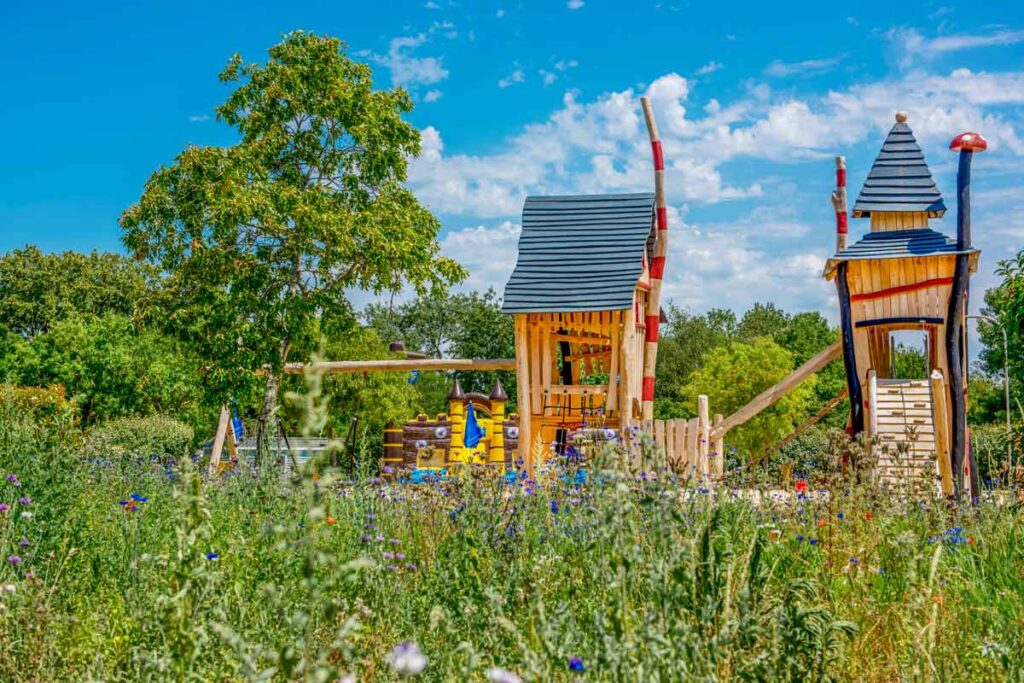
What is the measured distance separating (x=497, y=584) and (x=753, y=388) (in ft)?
119

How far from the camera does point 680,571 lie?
339 centimetres

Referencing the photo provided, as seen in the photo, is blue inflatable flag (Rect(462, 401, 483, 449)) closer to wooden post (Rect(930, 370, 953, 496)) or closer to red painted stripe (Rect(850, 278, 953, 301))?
red painted stripe (Rect(850, 278, 953, 301))

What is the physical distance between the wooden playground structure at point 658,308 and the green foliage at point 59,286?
2618 centimetres

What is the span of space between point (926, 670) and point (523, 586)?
1788 millimetres

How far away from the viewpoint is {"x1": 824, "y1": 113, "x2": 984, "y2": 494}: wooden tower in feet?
44.5

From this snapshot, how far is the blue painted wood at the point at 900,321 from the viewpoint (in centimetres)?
1388

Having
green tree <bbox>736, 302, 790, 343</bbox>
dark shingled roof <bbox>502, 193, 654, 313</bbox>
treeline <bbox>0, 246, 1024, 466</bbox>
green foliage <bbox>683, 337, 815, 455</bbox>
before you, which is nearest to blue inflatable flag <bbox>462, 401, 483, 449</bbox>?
treeline <bbox>0, 246, 1024, 466</bbox>

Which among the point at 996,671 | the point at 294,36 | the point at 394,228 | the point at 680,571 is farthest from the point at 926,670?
the point at 294,36

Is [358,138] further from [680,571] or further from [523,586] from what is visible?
[680,571]

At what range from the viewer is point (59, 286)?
41406 mm

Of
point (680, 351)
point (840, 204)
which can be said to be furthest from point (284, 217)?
point (680, 351)

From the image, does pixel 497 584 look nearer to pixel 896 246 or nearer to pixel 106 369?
pixel 896 246

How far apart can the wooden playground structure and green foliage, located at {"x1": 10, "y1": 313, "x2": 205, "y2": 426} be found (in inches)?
694

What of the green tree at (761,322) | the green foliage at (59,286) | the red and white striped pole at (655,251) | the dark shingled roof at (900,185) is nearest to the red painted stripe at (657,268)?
the red and white striped pole at (655,251)
